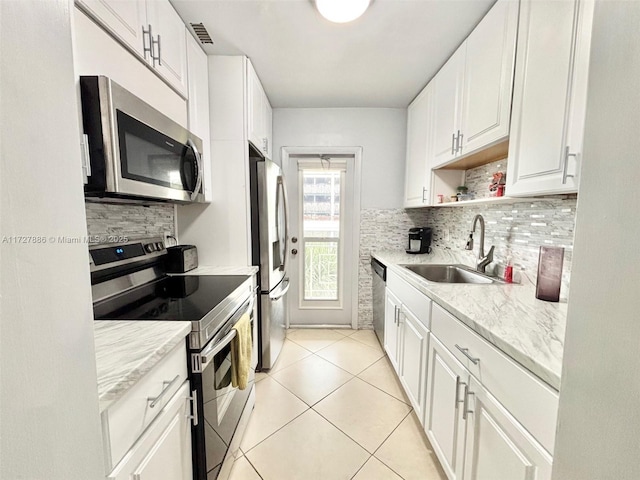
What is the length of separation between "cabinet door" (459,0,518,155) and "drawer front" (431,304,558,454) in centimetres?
102

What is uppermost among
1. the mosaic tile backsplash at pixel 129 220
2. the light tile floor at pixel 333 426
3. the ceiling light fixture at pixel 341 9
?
the ceiling light fixture at pixel 341 9

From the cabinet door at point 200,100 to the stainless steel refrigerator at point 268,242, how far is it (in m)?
0.33

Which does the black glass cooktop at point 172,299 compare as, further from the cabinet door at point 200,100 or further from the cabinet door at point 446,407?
the cabinet door at point 446,407

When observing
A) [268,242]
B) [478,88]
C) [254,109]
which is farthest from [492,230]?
[254,109]

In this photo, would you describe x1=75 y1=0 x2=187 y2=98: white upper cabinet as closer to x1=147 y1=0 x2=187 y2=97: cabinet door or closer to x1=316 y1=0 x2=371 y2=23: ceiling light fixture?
x1=147 y1=0 x2=187 y2=97: cabinet door

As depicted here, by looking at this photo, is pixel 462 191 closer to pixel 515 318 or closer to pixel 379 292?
pixel 379 292

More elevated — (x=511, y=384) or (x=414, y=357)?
(x=511, y=384)

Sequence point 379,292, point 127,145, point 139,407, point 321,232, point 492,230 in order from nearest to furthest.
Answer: point 139,407 → point 127,145 → point 492,230 → point 379,292 → point 321,232

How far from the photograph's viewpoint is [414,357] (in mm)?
1646

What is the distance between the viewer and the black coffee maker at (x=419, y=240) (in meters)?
2.71

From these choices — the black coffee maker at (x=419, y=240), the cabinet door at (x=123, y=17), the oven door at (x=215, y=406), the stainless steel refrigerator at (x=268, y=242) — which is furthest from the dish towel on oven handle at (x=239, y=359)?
the black coffee maker at (x=419, y=240)

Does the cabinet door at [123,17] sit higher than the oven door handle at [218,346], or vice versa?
the cabinet door at [123,17]

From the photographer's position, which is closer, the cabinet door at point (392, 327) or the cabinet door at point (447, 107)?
the cabinet door at point (447, 107)

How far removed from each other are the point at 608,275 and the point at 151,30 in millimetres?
1795
